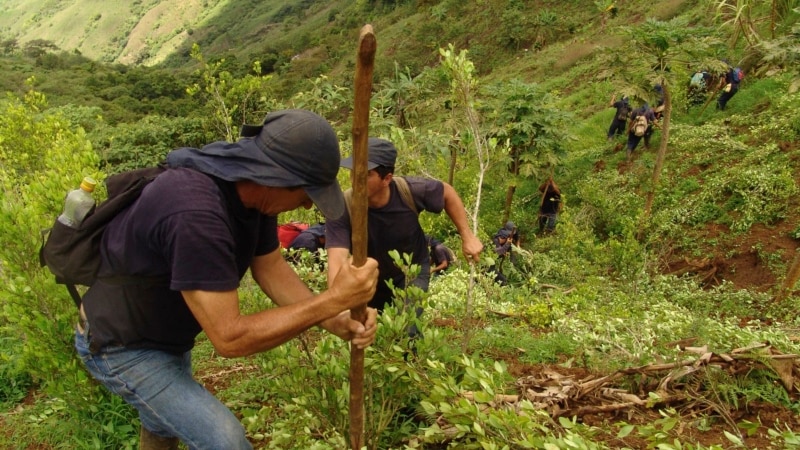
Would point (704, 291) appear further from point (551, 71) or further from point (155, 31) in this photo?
point (155, 31)

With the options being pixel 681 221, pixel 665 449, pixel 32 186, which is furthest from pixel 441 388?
pixel 681 221

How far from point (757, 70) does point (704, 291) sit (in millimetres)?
7552

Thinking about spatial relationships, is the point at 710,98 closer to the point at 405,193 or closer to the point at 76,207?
the point at 405,193

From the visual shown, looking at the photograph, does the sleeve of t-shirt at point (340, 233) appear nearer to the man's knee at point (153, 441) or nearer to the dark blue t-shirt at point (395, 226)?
the dark blue t-shirt at point (395, 226)

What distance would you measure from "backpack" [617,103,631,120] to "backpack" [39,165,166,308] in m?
11.0

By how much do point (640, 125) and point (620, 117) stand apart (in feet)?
4.57

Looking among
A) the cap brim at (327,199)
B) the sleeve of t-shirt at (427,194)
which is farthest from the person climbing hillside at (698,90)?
the cap brim at (327,199)

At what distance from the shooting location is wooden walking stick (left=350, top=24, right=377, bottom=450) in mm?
1297

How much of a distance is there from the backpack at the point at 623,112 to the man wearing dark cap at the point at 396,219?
904 centimetres

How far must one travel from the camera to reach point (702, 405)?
102 inches

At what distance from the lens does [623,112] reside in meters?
11.1

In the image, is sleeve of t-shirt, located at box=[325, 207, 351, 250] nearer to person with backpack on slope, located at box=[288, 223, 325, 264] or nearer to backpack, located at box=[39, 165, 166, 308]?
backpack, located at box=[39, 165, 166, 308]

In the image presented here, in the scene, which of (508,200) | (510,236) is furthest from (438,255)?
(508,200)

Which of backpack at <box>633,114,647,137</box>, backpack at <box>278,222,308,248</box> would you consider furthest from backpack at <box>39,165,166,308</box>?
backpack at <box>633,114,647,137</box>
